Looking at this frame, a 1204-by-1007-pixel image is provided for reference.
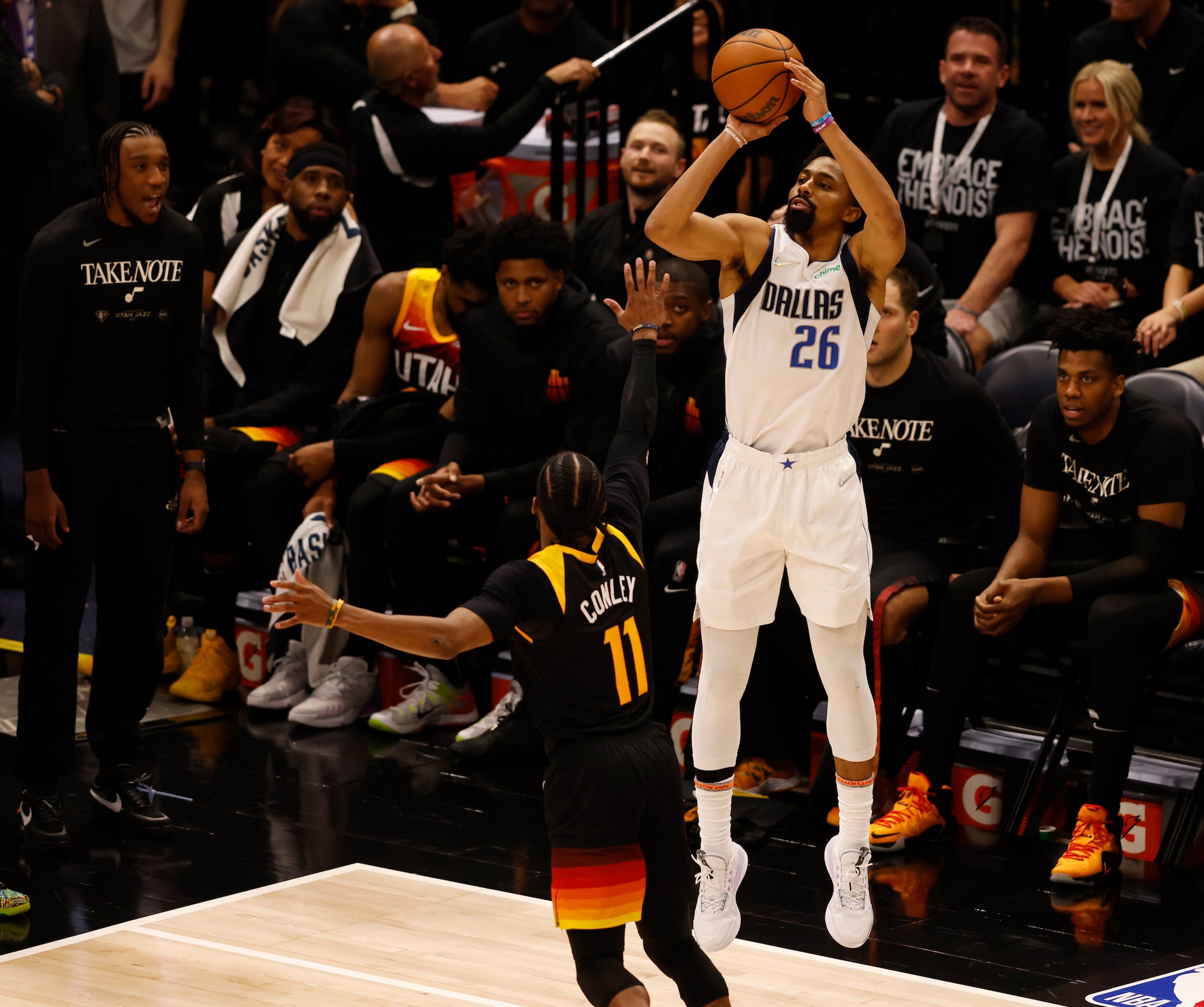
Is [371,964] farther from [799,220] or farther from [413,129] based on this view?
[413,129]

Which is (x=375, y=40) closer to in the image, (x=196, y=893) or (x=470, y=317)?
(x=470, y=317)

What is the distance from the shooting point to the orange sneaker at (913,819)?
547 cm

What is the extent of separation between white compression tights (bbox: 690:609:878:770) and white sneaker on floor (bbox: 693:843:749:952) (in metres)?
0.26

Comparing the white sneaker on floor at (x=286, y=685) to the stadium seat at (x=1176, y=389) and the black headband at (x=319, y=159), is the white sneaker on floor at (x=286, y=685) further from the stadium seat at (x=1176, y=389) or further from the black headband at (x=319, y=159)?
the stadium seat at (x=1176, y=389)

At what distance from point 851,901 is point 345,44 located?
548 centimetres

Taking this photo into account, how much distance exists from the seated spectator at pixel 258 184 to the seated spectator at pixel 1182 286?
370 centimetres

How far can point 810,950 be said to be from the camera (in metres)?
4.73

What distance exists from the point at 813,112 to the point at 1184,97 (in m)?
4.15

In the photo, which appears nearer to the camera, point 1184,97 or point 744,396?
point 744,396

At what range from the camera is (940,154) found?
287 inches

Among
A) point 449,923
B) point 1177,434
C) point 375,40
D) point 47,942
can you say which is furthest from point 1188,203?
point 47,942

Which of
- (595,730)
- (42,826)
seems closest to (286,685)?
(42,826)

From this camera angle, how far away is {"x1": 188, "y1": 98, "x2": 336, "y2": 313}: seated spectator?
7.62 meters

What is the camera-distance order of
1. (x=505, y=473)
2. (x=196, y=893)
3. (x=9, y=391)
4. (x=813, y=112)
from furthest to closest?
(x=9, y=391), (x=505, y=473), (x=196, y=893), (x=813, y=112)
